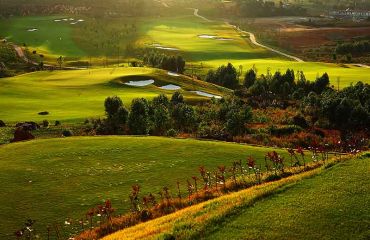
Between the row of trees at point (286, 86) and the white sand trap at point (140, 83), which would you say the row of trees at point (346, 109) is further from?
the white sand trap at point (140, 83)

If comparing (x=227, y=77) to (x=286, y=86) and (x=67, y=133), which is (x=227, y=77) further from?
(x=67, y=133)

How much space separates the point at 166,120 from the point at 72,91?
104ft

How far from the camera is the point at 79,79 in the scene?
98500mm

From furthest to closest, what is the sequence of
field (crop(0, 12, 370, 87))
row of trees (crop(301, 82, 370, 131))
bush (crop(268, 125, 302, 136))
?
1. field (crop(0, 12, 370, 87))
2. row of trees (crop(301, 82, 370, 131))
3. bush (crop(268, 125, 302, 136))

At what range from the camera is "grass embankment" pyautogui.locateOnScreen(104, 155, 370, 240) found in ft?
65.6

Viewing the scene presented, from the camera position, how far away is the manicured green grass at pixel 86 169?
28344 mm

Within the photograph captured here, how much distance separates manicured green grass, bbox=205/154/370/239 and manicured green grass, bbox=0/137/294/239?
9.03m

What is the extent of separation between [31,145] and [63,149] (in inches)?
125

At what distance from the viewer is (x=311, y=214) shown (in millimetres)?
21391

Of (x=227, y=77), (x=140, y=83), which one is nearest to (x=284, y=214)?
(x=140, y=83)

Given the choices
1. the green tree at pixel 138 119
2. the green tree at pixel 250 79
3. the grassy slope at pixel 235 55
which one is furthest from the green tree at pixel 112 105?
the grassy slope at pixel 235 55

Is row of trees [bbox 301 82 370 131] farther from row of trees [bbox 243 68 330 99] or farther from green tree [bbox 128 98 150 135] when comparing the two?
green tree [bbox 128 98 150 135]

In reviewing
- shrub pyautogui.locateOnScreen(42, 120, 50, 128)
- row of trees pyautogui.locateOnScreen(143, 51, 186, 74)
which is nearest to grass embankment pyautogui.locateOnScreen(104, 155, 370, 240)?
shrub pyautogui.locateOnScreen(42, 120, 50, 128)

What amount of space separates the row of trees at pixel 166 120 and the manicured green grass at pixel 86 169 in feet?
56.5
